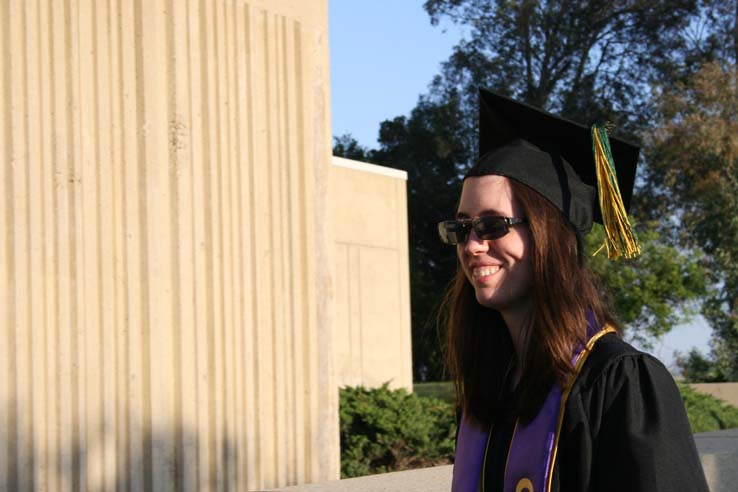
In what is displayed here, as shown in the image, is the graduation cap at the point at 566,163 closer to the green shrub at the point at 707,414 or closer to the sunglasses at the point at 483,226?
the sunglasses at the point at 483,226

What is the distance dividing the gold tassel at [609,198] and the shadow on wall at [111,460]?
3682 millimetres

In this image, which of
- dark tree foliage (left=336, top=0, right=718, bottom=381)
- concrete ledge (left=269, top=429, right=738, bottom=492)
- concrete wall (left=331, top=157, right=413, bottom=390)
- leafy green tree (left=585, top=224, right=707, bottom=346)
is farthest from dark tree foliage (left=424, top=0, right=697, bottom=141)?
concrete ledge (left=269, top=429, right=738, bottom=492)

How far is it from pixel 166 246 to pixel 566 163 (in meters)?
3.98

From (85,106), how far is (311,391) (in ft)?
7.67

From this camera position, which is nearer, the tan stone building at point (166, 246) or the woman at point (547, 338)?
the woman at point (547, 338)

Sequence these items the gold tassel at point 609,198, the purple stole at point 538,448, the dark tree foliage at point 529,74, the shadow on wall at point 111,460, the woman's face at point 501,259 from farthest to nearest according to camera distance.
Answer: the dark tree foliage at point 529,74 → the shadow on wall at point 111,460 → the gold tassel at point 609,198 → the woman's face at point 501,259 → the purple stole at point 538,448

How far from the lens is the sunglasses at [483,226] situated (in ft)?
7.14

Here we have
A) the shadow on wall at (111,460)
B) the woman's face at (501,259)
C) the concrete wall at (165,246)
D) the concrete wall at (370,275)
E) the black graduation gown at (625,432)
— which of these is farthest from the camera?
the concrete wall at (370,275)

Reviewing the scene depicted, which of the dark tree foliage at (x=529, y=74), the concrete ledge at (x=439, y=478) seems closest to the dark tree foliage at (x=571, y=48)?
the dark tree foliage at (x=529, y=74)

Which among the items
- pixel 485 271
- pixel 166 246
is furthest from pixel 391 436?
pixel 485 271

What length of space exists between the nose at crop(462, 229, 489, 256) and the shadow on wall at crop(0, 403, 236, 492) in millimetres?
3604

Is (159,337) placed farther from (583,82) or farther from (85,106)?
(583,82)

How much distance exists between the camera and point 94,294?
5.59 metres

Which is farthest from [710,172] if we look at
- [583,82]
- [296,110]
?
[296,110]
